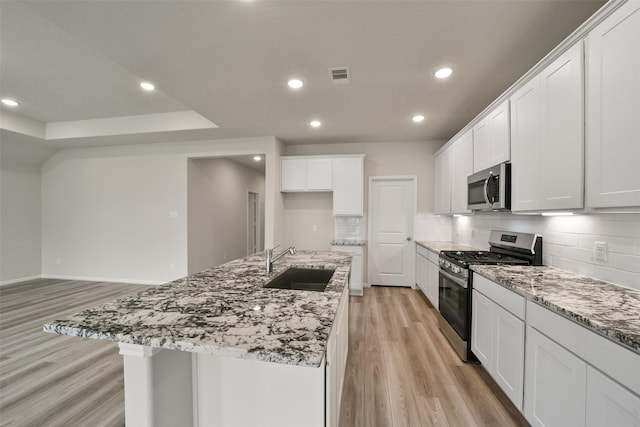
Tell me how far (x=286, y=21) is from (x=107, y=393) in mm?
2996

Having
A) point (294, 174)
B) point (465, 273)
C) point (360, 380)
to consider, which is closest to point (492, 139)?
point (465, 273)

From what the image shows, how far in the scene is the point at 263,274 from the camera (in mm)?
1723

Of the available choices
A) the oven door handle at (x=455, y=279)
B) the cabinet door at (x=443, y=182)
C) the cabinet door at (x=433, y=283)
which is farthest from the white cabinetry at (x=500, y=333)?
the cabinet door at (x=443, y=182)

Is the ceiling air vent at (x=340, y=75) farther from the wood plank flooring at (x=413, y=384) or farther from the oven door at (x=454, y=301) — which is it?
the wood plank flooring at (x=413, y=384)

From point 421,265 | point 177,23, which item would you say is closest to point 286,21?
point 177,23

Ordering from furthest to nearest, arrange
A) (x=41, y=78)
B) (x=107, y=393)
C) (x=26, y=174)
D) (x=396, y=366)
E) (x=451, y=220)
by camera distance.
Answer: (x=26, y=174) → (x=451, y=220) → (x=41, y=78) → (x=396, y=366) → (x=107, y=393)

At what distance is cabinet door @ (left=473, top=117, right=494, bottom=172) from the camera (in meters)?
2.52

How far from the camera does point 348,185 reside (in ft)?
14.0

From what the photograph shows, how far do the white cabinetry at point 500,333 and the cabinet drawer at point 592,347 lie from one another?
7.7 inches

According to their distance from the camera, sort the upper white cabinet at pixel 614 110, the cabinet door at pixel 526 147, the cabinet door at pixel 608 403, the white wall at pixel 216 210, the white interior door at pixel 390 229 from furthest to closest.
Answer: the white wall at pixel 216 210, the white interior door at pixel 390 229, the cabinet door at pixel 526 147, the upper white cabinet at pixel 614 110, the cabinet door at pixel 608 403

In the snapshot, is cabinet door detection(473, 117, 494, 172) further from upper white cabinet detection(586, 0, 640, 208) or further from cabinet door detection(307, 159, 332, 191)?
cabinet door detection(307, 159, 332, 191)

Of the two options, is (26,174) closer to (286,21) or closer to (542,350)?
(286,21)

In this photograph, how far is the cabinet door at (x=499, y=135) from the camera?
7.13ft

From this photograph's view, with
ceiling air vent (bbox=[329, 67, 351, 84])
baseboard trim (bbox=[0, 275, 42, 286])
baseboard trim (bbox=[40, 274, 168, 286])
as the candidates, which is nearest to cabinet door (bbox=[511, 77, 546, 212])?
ceiling air vent (bbox=[329, 67, 351, 84])
